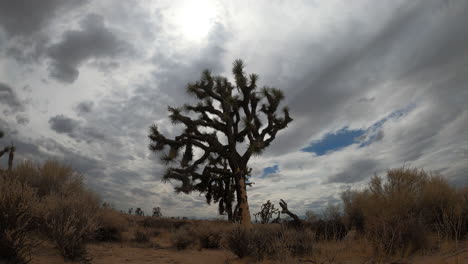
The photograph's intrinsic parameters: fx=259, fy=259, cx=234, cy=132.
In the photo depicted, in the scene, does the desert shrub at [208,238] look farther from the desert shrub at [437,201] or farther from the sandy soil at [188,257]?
the desert shrub at [437,201]

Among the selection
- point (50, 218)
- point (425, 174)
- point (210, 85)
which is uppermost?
point (210, 85)

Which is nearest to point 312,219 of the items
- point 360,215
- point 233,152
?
point 360,215

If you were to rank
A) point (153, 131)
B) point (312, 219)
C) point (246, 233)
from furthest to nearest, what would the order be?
point (153, 131) < point (312, 219) < point (246, 233)

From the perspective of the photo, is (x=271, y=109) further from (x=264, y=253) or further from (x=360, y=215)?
(x=264, y=253)

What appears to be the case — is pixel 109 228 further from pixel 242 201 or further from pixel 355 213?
pixel 355 213

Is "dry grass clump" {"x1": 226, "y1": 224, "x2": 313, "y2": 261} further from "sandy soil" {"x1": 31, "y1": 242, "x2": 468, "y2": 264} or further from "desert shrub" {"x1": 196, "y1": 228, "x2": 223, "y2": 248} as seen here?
"desert shrub" {"x1": 196, "y1": 228, "x2": 223, "y2": 248}

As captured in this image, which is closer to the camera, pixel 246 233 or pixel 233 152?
pixel 246 233

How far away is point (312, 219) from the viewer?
1310 centimetres

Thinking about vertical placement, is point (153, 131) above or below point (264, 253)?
above

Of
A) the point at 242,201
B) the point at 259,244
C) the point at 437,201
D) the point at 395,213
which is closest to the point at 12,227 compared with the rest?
the point at 259,244

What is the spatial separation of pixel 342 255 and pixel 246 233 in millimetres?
2505

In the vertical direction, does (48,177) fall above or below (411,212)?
above

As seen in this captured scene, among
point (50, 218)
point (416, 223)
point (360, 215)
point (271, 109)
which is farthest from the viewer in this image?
point (271, 109)

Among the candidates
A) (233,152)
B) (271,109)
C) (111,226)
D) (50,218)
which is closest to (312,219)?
(233,152)
